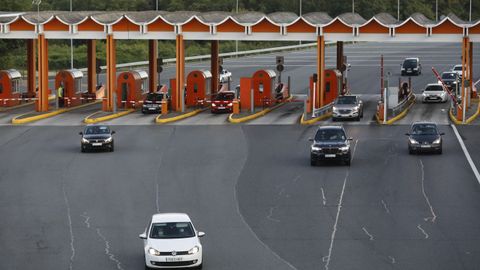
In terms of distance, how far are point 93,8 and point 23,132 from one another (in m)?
87.2

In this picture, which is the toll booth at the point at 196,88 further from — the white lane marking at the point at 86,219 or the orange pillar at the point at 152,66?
the white lane marking at the point at 86,219

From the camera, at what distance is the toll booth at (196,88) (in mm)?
72062

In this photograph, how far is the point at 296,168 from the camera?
48.0 m

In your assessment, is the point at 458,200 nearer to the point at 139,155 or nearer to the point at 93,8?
the point at 139,155

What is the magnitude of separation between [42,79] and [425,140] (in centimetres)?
2640

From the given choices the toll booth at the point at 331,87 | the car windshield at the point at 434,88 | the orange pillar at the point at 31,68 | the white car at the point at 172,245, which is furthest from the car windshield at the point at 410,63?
the white car at the point at 172,245

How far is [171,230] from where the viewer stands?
3116cm

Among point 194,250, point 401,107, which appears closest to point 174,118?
point 401,107

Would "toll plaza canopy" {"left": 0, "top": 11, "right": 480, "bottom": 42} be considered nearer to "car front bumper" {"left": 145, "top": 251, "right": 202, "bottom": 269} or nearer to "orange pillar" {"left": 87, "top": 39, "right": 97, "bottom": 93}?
"orange pillar" {"left": 87, "top": 39, "right": 97, "bottom": 93}

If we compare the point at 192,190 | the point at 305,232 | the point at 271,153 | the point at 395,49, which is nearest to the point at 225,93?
the point at 271,153

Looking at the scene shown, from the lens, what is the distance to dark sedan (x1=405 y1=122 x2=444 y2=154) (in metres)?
50.4

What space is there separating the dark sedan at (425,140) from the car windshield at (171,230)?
68.6 feet

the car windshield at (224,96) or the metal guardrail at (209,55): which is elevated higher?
the metal guardrail at (209,55)

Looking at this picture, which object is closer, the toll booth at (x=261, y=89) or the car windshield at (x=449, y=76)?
the toll booth at (x=261, y=89)
